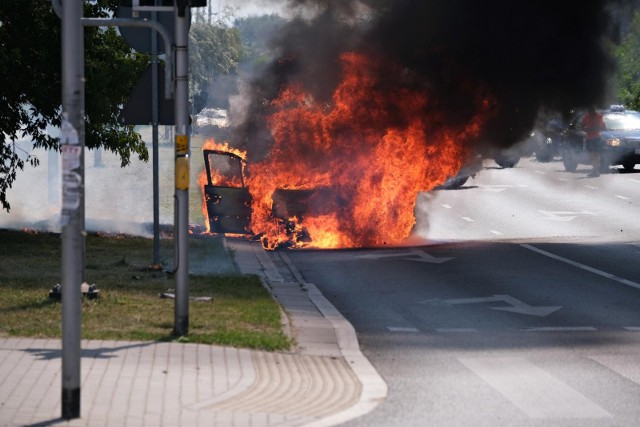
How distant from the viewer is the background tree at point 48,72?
19.4m

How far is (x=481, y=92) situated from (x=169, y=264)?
357 inches

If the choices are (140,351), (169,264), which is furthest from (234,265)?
(140,351)

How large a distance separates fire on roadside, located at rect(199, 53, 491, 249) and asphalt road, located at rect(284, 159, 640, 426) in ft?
3.54

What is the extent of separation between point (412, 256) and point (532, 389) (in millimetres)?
10185

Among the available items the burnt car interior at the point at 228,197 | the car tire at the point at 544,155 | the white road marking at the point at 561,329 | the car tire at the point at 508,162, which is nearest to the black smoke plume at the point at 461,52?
the burnt car interior at the point at 228,197

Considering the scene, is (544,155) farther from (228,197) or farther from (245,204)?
(228,197)

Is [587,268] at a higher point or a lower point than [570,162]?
higher

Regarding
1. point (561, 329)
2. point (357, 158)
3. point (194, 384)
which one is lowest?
point (561, 329)

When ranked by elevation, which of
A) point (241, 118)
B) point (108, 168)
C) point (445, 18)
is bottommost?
point (108, 168)

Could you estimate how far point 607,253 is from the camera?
19.9 meters

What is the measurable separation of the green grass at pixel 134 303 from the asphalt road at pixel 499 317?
1025mm

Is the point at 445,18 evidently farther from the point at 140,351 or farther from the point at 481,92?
the point at 140,351

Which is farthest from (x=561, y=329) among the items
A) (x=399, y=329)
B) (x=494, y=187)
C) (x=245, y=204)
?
(x=494, y=187)

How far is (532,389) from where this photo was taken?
948 centimetres
